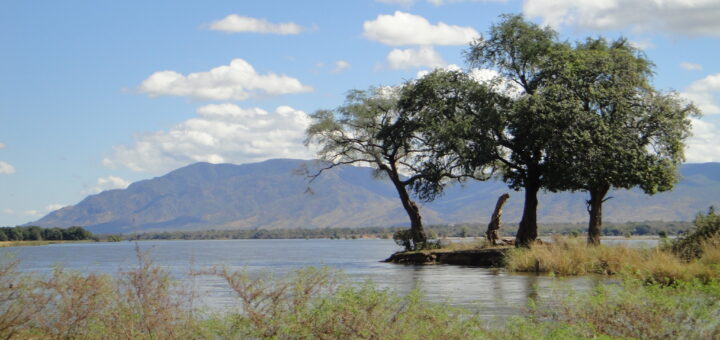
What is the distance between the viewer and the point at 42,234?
156750mm

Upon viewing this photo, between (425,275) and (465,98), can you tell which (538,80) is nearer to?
(465,98)

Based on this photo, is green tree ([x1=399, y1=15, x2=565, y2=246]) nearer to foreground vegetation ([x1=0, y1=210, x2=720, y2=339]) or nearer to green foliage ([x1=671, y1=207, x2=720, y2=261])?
green foliage ([x1=671, y1=207, x2=720, y2=261])

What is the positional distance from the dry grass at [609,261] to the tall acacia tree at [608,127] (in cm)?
384

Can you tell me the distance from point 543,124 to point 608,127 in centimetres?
326

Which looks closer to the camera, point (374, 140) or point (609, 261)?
point (609, 261)

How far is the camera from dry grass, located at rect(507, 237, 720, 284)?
2434 centimetres

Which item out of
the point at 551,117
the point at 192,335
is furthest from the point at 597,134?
the point at 192,335

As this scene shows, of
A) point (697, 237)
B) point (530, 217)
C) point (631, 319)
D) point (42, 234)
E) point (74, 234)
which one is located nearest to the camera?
point (631, 319)

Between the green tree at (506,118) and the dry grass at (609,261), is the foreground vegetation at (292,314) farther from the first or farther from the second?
the green tree at (506,118)

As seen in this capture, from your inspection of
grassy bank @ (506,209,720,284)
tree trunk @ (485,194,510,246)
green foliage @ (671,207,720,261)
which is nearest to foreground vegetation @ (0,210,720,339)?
grassy bank @ (506,209,720,284)

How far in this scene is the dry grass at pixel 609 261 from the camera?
24344mm

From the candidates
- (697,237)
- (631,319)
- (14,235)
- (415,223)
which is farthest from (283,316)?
(14,235)

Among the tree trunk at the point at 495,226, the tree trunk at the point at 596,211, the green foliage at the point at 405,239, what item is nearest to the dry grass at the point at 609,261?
the tree trunk at the point at 596,211

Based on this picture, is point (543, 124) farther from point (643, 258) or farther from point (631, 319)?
point (631, 319)
